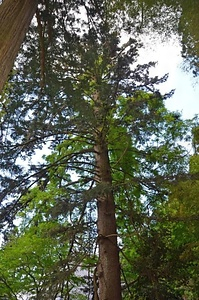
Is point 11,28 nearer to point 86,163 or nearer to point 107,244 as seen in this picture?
point 107,244

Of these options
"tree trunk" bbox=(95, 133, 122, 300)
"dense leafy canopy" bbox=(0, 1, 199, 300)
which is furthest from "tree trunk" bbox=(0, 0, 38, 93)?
"tree trunk" bbox=(95, 133, 122, 300)

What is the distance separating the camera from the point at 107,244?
5234 mm

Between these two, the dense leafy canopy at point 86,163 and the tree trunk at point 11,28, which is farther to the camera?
the dense leafy canopy at point 86,163

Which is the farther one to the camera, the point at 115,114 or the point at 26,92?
the point at 115,114

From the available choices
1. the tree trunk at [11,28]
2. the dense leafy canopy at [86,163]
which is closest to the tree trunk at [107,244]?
the dense leafy canopy at [86,163]

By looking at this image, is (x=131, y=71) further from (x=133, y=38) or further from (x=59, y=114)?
(x=59, y=114)

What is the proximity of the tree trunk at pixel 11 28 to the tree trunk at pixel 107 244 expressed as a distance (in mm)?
2571

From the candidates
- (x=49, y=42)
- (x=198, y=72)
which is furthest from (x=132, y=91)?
(x=49, y=42)

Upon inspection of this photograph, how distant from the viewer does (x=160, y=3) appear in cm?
459

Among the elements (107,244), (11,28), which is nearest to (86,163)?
(107,244)

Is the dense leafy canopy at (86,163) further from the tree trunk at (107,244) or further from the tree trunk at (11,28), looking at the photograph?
the tree trunk at (11,28)

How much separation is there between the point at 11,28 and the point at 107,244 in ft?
11.5

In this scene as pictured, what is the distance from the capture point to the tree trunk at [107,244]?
4829 mm

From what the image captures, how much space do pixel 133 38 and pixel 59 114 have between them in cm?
182
